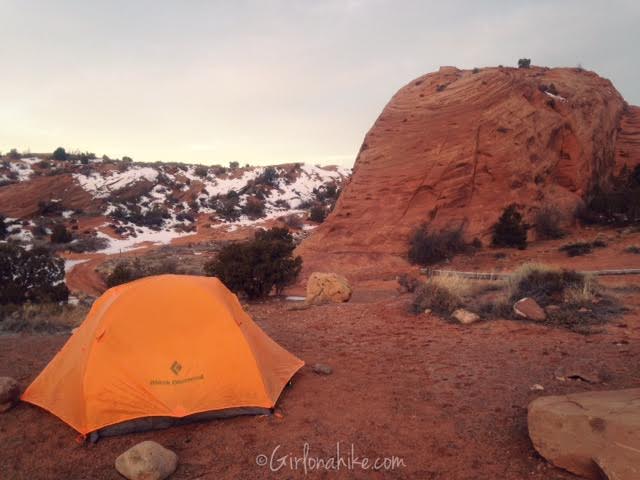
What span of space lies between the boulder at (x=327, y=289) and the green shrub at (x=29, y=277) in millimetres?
7146

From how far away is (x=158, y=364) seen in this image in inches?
170

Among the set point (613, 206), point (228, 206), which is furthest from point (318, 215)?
point (613, 206)

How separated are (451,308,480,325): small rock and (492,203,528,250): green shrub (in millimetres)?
10241

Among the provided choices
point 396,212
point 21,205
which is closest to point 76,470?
point 396,212

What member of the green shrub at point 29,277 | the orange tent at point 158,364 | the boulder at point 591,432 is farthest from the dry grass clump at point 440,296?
the green shrub at point 29,277

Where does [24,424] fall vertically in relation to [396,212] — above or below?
below

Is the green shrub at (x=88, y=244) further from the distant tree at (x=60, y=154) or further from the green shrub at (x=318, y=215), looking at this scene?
the distant tree at (x=60, y=154)

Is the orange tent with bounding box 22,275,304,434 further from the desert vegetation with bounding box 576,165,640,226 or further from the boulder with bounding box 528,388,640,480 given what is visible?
the desert vegetation with bounding box 576,165,640,226

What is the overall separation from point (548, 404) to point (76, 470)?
3.60 meters

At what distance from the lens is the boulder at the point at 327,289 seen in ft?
36.1

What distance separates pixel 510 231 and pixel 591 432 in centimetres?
1477

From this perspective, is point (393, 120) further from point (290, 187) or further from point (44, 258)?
point (290, 187)

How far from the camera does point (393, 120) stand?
20.9 meters

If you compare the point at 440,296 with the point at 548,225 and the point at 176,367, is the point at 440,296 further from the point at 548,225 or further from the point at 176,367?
the point at 548,225
